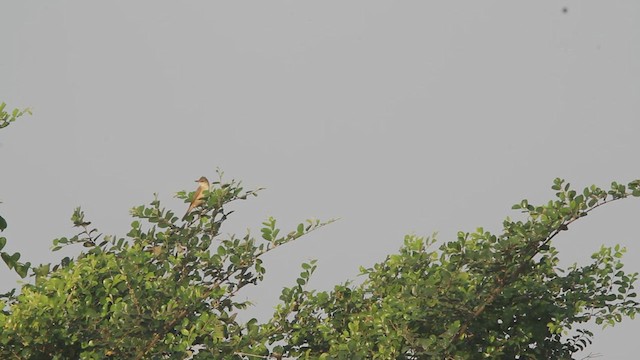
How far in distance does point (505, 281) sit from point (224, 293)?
9.77 feet

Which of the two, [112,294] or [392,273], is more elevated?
[392,273]

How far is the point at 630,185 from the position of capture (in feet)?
31.5

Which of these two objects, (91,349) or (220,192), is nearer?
(91,349)

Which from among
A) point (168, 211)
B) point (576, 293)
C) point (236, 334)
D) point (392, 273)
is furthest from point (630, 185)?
point (168, 211)

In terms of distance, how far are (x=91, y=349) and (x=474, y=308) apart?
3.89 meters

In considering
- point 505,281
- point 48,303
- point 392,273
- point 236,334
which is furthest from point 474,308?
point 48,303

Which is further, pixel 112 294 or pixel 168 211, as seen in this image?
pixel 168 211

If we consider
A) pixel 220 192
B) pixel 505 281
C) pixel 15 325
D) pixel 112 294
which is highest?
pixel 220 192

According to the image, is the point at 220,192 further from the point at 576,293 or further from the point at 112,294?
the point at 576,293

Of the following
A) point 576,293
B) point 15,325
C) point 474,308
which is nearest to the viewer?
point 15,325

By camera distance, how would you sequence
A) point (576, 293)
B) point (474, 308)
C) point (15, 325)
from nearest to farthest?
point (15, 325) < point (474, 308) < point (576, 293)

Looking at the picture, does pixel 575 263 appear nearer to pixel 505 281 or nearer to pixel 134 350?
pixel 505 281

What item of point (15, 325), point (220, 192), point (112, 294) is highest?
point (220, 192)

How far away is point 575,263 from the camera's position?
36.2ft
